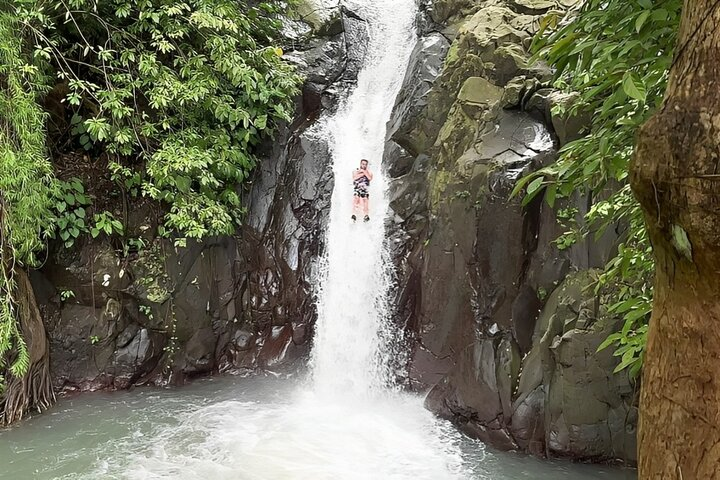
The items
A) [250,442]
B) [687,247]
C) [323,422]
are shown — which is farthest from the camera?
[323,422]

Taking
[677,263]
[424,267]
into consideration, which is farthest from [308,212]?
[677,263]

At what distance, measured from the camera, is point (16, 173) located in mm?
5824

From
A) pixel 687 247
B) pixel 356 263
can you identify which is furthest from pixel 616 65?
pixel 356 263

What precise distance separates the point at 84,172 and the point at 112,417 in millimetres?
3586

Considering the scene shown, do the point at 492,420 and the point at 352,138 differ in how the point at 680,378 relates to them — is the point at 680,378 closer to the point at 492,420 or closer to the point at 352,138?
the point at 492,420

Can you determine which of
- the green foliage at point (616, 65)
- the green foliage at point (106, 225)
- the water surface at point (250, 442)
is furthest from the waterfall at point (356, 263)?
the green foliage at point (616, 65)

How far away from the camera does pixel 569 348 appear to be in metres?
5.52

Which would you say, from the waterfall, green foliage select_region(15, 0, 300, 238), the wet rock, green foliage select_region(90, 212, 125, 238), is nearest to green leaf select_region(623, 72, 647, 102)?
green foliage select_region(15, 0, 300, 238)

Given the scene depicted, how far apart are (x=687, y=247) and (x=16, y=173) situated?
6681 millimetres

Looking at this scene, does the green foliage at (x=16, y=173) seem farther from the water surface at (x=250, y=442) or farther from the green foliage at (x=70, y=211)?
A: the water surface at (x=250, y=442)

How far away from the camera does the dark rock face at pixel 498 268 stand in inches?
216

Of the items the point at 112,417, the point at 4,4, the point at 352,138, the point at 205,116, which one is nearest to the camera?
the point at 4,4

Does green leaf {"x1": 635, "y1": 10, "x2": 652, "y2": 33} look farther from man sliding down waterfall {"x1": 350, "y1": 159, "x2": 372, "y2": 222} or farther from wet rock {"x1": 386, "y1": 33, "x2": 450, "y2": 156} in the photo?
man sliding down waterfall {"x1": 350, "y1": 159, "x2": 372, "y2": 222}

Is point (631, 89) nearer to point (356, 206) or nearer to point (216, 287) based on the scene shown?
point (356, 206)
